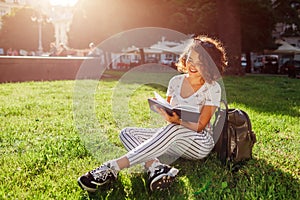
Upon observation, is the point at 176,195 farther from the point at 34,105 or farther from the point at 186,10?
the point at 186,10

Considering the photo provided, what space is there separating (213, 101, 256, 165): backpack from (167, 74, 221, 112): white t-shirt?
0.39 feet

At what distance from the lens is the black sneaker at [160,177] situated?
2.67 m

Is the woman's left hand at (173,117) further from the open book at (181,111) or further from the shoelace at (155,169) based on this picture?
the shoelace at (155,169)

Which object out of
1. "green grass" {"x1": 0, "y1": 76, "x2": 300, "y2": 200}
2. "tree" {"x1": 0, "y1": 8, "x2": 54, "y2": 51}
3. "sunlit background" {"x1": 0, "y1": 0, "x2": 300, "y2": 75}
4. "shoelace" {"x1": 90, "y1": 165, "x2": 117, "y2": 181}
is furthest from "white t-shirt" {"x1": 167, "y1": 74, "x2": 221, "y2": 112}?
"tree" {"x1": 0, "y1": 8, "x2": 54, "y2": 51}

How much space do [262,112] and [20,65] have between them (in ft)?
34.4

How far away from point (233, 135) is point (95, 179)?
1.28 m

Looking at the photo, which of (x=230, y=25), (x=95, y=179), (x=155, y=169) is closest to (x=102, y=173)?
(x=95, y=179)

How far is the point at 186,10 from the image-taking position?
844 inches

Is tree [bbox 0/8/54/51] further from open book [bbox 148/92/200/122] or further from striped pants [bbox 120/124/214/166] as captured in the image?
open book [bbox 148/92/200/122]

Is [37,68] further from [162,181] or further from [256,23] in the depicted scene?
[256,23]

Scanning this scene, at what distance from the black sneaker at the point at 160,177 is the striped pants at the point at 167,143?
5.5 inches

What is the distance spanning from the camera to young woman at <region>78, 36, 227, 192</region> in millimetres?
2748

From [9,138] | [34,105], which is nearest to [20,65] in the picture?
[34,105]

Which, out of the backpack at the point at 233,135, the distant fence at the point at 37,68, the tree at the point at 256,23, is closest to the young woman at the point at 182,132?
the backpack at the point at 233,135
